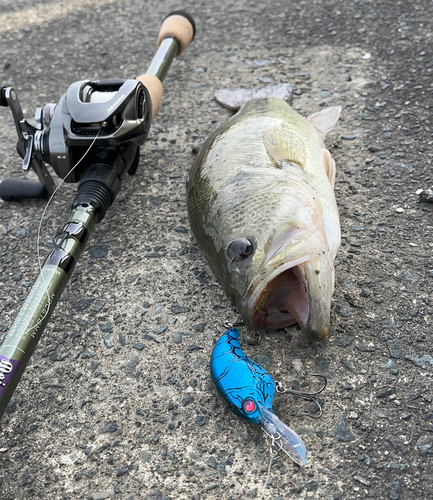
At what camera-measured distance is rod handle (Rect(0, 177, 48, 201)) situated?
11.7 ft

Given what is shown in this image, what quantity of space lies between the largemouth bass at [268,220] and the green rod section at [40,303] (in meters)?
0.67

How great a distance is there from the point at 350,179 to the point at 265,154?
3.20 feet

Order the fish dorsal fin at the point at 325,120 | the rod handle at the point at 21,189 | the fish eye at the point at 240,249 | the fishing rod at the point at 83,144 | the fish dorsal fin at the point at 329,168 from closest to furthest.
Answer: the fish eye at the point at 240,249 → the fishing rod at the point at 83,144 → the fish dorsal fin at the point at 329,168 → the rod handle at the point at 21,189 → the fish dorsal fin at the point at 325,120

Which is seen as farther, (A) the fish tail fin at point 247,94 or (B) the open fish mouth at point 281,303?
(A) the fish tail fin at point 247,94

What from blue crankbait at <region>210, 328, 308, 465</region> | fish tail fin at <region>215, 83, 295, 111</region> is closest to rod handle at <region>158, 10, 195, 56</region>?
fish tail fin at <region>215, 83, 295, 111</region>

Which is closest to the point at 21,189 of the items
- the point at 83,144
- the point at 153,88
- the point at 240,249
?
the point at 83,144

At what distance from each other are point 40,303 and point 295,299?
49.9 inches

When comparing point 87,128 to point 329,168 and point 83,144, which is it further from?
point 329,168

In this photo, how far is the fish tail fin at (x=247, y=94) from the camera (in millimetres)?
4402

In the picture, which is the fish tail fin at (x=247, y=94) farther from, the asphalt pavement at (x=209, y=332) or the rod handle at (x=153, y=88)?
the rod handle at (x=153, y=88)

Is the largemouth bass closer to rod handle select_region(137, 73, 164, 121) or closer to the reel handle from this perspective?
rod handle select_region(137, 73, 164, 121)

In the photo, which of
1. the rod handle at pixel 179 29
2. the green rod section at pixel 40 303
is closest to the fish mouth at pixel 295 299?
the green rod section at pixel 40 303

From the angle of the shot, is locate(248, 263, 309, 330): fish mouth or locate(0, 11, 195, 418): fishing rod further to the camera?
locate(0, 11, 195, 418): fishing rod

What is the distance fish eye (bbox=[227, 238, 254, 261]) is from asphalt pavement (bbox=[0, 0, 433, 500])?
45 centimetres
